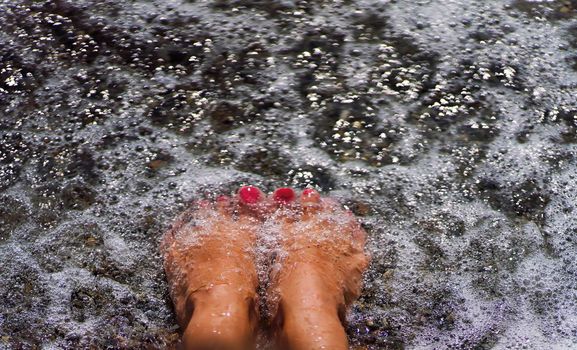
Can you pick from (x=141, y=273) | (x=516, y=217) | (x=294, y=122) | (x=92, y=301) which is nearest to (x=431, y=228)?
(x=516, y=217)

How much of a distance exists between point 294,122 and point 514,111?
0.84 metres

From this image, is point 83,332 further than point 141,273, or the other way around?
point 141,273

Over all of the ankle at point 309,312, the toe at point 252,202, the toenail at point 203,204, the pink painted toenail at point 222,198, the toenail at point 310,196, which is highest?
the ankle at point 309,312

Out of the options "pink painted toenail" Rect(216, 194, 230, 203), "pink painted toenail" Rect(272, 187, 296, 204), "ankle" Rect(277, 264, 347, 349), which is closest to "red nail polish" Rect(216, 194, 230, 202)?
"pink painted toenail" Rect(216, 194, 230, 203)

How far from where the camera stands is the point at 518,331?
2088 mm

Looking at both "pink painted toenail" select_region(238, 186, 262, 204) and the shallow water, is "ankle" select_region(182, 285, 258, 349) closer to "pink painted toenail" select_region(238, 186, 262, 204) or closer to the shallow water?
the shallow water

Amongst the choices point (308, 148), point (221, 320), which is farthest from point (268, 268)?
point (308, 148)

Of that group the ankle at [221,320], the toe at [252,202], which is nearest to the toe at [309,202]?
the toe at [252,202]

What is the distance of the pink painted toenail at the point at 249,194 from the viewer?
2402mm

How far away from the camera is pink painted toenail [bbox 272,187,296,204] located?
2406 millimetres

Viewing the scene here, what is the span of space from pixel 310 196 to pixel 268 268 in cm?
33

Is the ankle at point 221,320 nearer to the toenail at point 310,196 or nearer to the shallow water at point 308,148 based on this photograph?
the shallow water at point 308,148

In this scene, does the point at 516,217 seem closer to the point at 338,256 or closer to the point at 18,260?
the point at 338,256

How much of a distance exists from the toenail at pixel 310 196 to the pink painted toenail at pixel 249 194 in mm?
147
